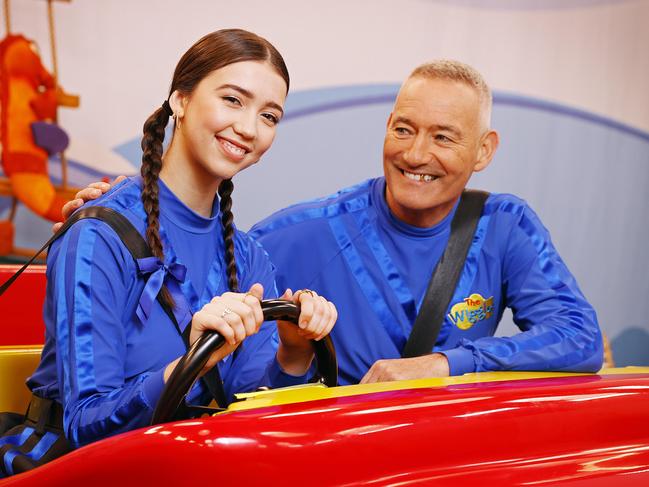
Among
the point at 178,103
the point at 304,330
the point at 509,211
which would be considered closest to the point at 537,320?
the point at 509,211

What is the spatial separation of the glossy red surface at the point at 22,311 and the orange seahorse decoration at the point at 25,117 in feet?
7.33

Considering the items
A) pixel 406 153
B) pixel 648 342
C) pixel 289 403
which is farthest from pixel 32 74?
pixel 648 342

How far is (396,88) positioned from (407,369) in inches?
143

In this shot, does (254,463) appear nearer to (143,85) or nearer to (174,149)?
(174,149)

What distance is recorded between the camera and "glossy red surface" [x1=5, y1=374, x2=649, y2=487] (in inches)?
39.6

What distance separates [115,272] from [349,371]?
2.64 ft

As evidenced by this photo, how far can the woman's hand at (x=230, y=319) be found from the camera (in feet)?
3.62

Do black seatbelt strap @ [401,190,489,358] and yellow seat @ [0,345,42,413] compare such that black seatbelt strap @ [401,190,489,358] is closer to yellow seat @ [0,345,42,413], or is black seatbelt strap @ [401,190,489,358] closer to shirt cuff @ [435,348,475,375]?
shirt cuff @ [435,348,475,375]

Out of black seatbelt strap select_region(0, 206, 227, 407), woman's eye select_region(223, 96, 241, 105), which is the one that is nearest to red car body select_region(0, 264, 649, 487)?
black seatbelt strap select_region(0, 206, 227, 407)

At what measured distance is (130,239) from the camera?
140 centimetres

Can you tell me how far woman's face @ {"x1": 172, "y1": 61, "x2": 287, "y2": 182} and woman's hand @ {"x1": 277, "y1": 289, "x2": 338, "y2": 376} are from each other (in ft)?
1.00

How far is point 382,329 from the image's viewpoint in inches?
79.0

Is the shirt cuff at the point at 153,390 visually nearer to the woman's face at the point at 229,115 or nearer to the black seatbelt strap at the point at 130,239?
the black seatbelt strap at the point at 130,239

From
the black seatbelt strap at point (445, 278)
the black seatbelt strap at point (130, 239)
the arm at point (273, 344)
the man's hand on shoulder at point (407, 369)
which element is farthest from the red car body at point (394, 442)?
the black seatbelt strap at point (445, 278)
